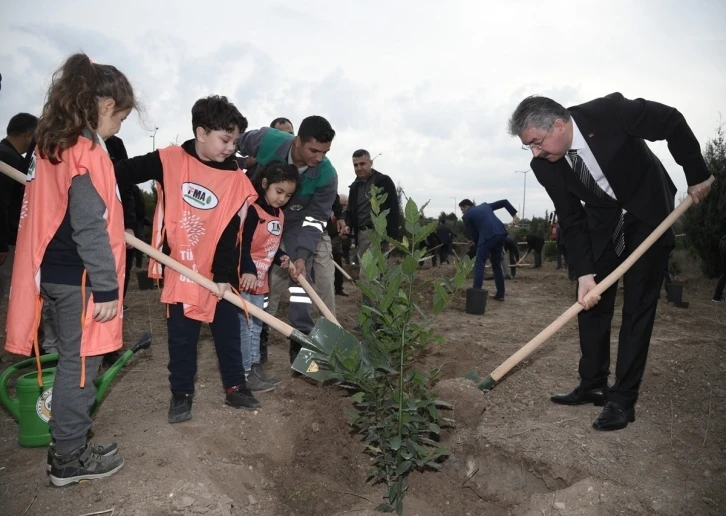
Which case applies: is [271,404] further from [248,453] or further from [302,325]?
[302,325]

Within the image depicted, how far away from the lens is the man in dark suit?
310cm

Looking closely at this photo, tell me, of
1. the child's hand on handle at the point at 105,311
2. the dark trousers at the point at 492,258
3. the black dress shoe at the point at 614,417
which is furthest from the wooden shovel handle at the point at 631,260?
the dark trousers at the point at 492,258

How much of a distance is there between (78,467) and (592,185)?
3117mm

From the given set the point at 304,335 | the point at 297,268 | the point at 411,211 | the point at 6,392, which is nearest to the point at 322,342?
the point at 304,335

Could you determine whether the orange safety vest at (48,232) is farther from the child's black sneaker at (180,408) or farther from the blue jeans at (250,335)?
the blue jeans at (250,335)

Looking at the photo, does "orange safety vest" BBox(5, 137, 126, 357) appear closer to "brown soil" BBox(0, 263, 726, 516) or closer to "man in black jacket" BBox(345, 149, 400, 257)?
"brown soil" BBox(0, 263, 726, 516)

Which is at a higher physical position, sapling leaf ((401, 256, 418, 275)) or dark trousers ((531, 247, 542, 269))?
sapling leaf ((401, 256, 418, 275))

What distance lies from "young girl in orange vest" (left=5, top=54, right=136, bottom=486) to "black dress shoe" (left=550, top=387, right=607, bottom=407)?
9.21 ft

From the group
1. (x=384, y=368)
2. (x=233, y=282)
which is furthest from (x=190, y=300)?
(x=384, y=368)

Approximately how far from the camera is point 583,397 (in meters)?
3.62

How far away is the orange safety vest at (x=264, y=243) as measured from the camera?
387cm

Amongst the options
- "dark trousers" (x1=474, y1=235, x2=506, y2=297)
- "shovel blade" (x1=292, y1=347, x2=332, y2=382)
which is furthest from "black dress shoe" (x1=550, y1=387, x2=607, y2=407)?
"dark trousers" (x1=474, y1=235, x2=506, y2=297)

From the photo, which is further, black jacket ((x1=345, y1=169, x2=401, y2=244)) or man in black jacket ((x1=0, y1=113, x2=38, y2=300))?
black jacket ((x1=345, y1=169, x2=401, y2=244))

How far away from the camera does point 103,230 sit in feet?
7.62
